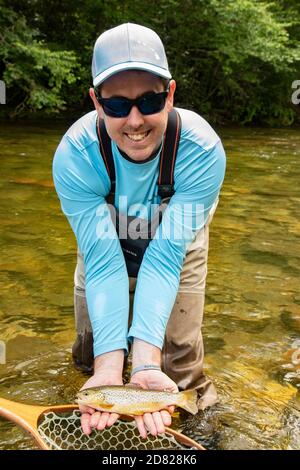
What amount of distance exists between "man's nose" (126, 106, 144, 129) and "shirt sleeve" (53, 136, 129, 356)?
0.38 meters

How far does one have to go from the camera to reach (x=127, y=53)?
266 cm

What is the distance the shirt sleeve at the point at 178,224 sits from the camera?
2.97 metres

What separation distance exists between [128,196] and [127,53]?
0.76m

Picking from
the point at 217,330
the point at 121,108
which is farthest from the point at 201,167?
the point at 217,330

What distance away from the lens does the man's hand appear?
96.0 inches

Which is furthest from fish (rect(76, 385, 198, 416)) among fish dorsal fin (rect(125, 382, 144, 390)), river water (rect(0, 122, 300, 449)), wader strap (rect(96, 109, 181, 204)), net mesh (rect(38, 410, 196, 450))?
wader strap (rect(96, 109, 181, 204))

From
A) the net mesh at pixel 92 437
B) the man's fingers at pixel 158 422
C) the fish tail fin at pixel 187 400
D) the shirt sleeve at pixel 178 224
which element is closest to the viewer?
the man's fingers at pixel 158 422

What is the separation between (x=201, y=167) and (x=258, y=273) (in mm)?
2863

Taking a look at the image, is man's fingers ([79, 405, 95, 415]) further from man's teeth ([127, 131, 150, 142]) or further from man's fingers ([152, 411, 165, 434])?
man's teeth ([127, 131, 150, 142])

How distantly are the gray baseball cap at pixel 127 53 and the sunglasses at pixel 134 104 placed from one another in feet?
0.29

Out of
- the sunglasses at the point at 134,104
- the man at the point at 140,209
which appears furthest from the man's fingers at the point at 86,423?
the sunglasses at the point at 134,104

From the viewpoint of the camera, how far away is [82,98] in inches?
752

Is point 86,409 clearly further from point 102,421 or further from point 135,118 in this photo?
point 135,118

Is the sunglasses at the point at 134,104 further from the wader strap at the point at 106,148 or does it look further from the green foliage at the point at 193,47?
the green foliage at the point at 193,47
